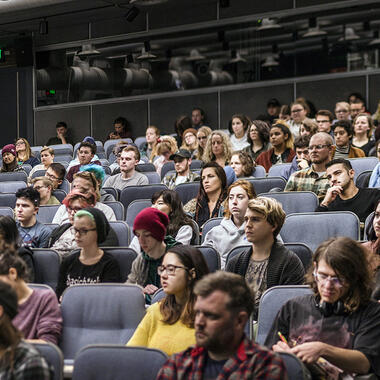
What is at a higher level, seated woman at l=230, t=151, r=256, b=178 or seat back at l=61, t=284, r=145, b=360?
seated woman at l=230, t=151, r=256, b=178

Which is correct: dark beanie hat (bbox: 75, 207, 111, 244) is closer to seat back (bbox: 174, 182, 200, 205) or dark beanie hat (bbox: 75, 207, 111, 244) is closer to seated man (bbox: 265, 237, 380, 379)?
seated man (bbox: 265, 237, 380, 379)

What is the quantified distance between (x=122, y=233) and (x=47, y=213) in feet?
4.22

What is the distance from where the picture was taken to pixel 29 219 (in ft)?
17.1

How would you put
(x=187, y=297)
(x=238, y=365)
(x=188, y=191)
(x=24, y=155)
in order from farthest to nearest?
(x=24, y=155) < (x=188, y=191) < (x=187, y=297) < (x=238, y=365)

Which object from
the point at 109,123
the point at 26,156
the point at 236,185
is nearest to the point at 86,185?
the point at 236,185

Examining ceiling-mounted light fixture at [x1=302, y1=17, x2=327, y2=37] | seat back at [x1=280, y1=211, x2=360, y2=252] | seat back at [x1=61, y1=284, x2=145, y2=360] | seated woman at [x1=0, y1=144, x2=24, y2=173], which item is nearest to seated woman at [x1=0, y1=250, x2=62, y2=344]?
seat back at [x1=61, y1=284, x2=145, y2=360]

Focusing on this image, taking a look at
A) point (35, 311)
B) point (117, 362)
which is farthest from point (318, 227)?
point (117, 362)

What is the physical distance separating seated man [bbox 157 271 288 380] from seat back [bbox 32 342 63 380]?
1.59 ft

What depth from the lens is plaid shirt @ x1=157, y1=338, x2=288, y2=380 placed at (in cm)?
241

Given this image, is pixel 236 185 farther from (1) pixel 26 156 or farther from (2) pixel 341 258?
(1) pixel 26 156

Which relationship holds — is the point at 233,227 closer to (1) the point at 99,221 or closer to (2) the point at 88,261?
(1) the point at 99,221

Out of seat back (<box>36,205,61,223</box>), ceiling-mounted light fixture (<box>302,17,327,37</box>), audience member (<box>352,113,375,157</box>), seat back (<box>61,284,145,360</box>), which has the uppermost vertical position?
ceiling-mounted light fixture (<box>302,17,327,37</box>)

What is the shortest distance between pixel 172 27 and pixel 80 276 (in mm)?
8808

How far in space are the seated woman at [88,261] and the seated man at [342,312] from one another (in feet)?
4.71
